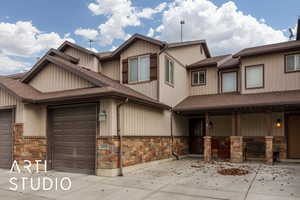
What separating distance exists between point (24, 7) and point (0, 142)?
35.8ft

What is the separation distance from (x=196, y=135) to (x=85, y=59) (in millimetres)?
8256

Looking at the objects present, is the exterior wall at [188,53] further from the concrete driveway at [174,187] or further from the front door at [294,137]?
the concrete driveway at [174,187]

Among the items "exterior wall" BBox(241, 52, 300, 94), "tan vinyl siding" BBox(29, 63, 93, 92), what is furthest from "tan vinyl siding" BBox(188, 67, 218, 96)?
"tan vinyl siding" BBox(29, 63, 93, 92)

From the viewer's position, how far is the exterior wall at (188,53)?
546 inches

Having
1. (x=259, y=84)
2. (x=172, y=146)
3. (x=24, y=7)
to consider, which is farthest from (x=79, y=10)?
(x=259, y=84)

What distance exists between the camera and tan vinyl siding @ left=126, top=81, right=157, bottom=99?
39.0 ft

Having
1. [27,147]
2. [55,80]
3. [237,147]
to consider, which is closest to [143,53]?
[55,80]

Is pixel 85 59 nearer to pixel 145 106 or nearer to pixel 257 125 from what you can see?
pixel 145 106

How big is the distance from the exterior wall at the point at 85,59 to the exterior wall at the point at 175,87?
424cm

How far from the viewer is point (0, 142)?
10867 millimetres

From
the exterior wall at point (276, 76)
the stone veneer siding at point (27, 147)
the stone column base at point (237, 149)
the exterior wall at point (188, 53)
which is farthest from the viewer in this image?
the exterior wall at point (188, 53)

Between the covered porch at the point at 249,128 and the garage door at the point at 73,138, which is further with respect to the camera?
the covered porch at the point at 249,128

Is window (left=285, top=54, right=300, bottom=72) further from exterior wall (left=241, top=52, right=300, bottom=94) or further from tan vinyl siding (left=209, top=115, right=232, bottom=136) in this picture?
tan vinyl siding (left=209, top=115, right=232, bottom=136)

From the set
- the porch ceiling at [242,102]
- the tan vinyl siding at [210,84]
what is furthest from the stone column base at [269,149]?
the tan vinyl siding at [210,84]
